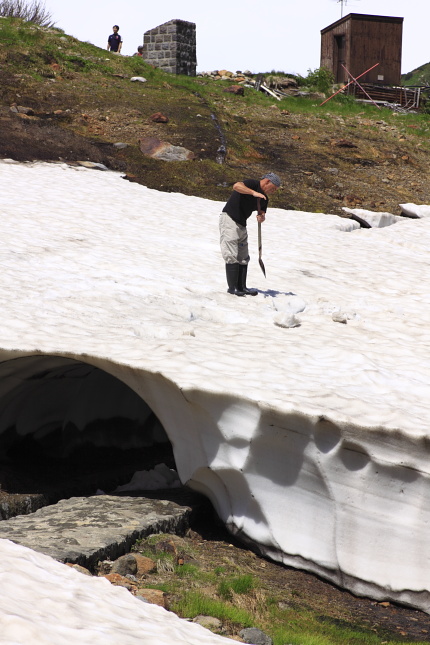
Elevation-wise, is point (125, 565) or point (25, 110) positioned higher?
point (25, 110)

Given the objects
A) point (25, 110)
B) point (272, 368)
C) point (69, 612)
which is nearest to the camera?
point (69, 612)

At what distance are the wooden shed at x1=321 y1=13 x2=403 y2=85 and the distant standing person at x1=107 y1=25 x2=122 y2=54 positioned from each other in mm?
13144

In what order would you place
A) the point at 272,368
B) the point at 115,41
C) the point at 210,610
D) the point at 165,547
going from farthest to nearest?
1. the point at 115,41
2. the point at 272,368
3. the point at 165,547
4. the point at 210,610

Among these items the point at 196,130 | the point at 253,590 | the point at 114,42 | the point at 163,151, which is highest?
the point at 114,42

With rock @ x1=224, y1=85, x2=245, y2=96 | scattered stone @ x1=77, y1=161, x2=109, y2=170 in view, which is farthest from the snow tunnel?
rock @ x1=224, y1=85, x2=245, y2=96

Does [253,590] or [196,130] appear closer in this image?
[253,590]

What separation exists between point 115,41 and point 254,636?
35.0 meters

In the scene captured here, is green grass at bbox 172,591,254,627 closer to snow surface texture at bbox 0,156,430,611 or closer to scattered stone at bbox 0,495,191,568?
scattered stone at bbox 0,495,191,568

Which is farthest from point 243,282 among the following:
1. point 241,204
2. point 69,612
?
point 69,612

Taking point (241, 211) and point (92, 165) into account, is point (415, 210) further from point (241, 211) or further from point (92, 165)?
point (241, 211)

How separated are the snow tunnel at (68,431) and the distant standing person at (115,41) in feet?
94.9

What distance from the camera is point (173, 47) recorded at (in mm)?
34781

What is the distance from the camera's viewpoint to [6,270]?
1074cm

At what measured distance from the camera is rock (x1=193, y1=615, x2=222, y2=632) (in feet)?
16.8
